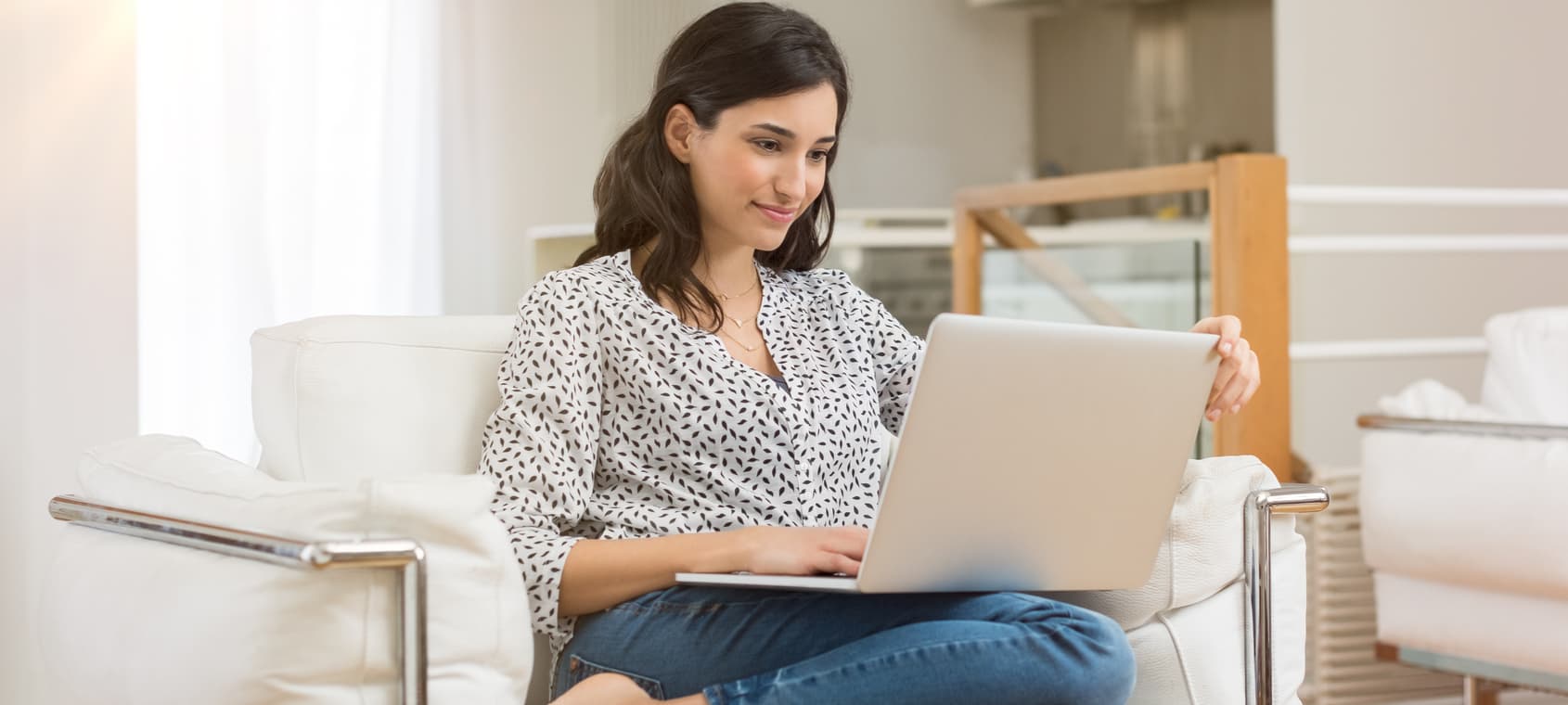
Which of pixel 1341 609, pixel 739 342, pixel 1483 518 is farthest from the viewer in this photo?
pixel 1341 609

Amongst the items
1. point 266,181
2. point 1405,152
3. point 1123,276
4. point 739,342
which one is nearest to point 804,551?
point 739,342

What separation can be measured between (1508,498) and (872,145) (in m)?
4.05

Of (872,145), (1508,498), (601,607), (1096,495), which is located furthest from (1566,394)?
(872,145)

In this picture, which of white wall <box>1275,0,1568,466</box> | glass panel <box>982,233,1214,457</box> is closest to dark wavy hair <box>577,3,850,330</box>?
glass panel <box>982,233,1214,457</box>

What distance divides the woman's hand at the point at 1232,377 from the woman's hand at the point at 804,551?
15.6 inches

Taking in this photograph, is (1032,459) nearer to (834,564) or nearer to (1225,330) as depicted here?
(834,564)

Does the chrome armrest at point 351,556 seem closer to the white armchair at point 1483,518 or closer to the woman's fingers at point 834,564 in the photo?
the woman's fingers at point 834,564

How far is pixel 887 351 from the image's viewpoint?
6.09ft

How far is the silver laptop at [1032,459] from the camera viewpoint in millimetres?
1232

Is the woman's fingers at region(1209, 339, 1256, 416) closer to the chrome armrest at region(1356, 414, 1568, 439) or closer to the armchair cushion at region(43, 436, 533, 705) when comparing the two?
the armchair cushion at region(43, 436, 533, 705)

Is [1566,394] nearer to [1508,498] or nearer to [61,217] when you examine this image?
[1508,498]

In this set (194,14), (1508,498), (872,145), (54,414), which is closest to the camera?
(54,414)

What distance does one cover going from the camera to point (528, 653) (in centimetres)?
130

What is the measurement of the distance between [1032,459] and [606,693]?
0.44 metres
